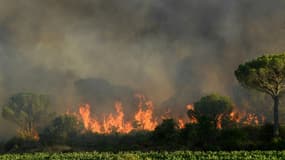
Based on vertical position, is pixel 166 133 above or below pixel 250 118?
below

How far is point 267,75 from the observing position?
89438 millimetres

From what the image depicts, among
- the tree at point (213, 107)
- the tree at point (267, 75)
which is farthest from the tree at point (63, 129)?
the tree at point (267, 75)

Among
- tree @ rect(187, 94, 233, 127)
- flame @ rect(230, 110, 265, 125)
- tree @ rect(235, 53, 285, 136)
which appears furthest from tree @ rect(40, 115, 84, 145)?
tree @ rect(235, 53, 285, 136)

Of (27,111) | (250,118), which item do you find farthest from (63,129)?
(250,118)

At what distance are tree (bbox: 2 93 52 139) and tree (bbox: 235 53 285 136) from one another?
92971 mm

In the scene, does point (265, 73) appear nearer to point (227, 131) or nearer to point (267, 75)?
point (267, 75)

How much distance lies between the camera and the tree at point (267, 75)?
88125 millimetres

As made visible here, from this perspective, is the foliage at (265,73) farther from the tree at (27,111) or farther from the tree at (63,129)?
the tree at (27,111)

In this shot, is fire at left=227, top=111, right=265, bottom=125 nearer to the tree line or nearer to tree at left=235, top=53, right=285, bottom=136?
the tree line

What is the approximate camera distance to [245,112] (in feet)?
468

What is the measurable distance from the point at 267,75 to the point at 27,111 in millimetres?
102764

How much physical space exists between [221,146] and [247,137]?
7800 mm

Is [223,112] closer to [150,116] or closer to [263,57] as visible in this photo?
[263,57]

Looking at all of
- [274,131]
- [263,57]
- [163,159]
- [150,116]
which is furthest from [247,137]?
[150,116]
